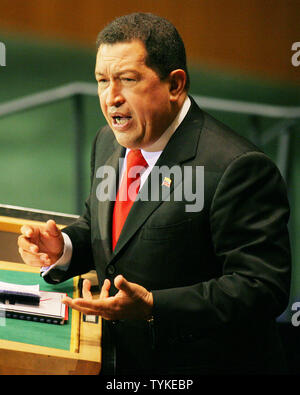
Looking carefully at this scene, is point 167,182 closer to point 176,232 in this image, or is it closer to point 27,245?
point 176,232

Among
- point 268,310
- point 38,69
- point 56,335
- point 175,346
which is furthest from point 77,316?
point 38,69

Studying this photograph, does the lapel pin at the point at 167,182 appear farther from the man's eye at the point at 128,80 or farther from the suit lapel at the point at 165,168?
the man's eye at the point at 128,80

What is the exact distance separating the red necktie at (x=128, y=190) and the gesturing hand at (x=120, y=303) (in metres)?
0.25

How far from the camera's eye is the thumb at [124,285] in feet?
5.38

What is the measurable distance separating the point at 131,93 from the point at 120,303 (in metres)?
0.55

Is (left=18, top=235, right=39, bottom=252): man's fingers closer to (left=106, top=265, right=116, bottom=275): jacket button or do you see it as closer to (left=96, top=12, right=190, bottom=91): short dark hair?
(left=106, top=265, right=116, bottom=275): jacket button

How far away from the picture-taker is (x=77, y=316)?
2018 millimetres

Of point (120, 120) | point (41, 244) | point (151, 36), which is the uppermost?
point (151, 36)

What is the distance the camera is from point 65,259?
2.16m

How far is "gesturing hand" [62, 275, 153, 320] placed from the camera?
168 centimetres

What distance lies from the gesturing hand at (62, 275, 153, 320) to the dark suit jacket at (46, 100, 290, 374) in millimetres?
46

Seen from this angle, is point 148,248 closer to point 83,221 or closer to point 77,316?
point 77,316

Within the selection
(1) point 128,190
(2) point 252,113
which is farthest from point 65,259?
(2) point 252,113

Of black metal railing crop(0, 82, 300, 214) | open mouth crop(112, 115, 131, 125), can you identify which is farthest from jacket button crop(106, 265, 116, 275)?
black metal railing crop(0, 82, 300, 214)
